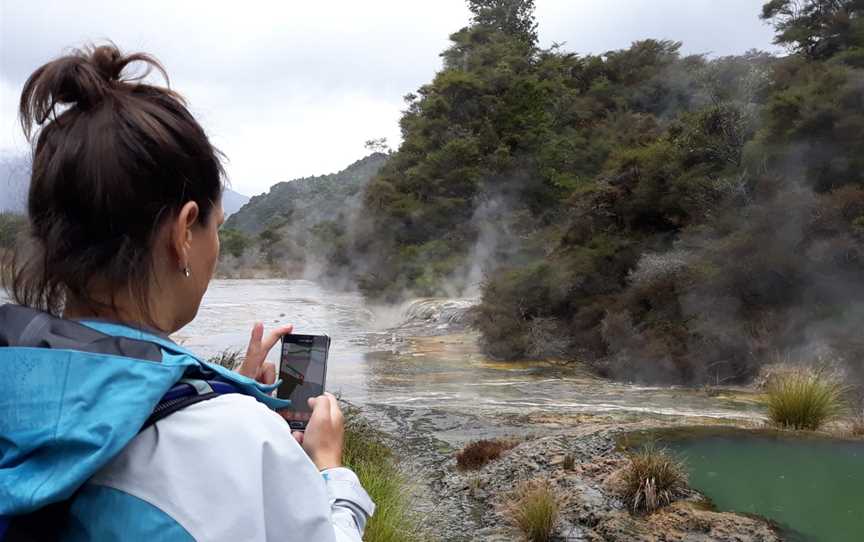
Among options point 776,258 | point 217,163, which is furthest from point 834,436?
point 217,163

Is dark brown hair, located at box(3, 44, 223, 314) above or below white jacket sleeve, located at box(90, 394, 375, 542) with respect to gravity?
above

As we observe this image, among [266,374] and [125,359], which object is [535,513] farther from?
[125,359]

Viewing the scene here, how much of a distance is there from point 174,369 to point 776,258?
1423 centimetres

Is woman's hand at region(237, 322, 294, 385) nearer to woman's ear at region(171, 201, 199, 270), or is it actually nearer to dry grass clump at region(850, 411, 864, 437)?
woman's ear at region(171, 201, 199, 270)

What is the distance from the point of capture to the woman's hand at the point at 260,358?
1.69 metres

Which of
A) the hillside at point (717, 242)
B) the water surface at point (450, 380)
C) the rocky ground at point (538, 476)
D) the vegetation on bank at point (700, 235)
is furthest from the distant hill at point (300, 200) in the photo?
the rocky ground at point (538, 476)

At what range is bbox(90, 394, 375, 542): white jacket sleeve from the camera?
0.98 meters

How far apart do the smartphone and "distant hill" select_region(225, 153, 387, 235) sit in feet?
190

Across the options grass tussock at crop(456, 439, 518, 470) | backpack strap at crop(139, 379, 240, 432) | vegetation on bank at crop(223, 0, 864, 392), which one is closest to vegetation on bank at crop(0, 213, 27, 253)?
backpack strap at crop(139, 379, 240, 432)

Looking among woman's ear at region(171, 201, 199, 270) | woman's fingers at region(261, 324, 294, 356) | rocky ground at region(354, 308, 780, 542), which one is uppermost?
woman's ear at region(171, 201, 199, 270)

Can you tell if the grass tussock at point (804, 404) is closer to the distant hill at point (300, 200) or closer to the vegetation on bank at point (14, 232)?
the vegetation on bank at point (14, 232)

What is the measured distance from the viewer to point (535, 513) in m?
5.65

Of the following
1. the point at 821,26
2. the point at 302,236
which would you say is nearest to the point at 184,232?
the point at 821,26

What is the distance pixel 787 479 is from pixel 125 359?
6844 millimetres
